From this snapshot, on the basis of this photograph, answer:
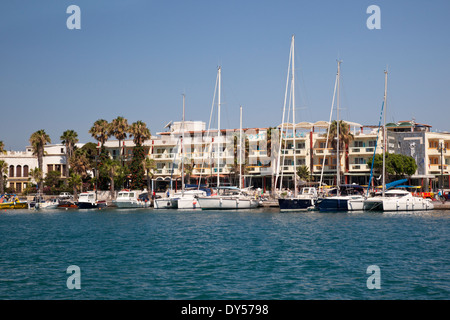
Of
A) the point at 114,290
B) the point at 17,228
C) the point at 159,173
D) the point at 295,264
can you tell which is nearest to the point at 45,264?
the point at 114,290

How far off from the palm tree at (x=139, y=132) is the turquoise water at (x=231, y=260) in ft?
142

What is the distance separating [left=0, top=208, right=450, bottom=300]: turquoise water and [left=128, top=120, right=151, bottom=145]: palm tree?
43280 millimetres

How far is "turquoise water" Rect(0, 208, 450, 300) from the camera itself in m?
20.4

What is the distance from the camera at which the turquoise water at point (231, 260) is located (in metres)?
20.4

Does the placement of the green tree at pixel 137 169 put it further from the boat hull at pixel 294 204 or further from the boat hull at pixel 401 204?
the boat hull at pixel 401 204

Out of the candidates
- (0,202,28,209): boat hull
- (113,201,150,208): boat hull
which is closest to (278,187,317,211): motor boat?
(113,201,150,208): boat hull

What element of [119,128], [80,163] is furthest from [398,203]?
[80,163]

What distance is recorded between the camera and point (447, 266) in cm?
2512

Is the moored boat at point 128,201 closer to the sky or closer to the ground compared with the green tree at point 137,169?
closer to the ground

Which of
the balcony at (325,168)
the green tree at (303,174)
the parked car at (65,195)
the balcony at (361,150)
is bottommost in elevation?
the parked car at (65,195)

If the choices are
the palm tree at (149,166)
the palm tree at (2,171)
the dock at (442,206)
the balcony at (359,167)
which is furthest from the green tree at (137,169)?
the dock at (442,206)

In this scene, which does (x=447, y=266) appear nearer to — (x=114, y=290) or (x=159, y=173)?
(x=114, y=290)

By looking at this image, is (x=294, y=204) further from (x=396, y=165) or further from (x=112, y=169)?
(x=112, y=169)

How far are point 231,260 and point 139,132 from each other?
65.8 m
